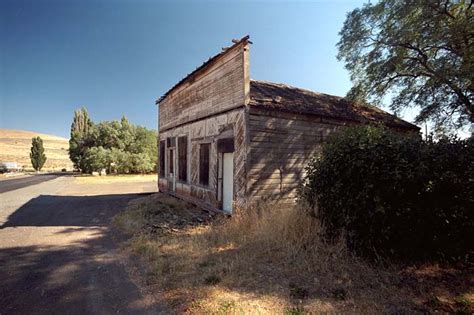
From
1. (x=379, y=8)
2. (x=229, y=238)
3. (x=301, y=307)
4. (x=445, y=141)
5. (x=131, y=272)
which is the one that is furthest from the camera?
(x=379, y=8)

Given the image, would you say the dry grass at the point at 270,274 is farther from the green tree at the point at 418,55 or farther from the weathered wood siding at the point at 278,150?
the green tree at the point at 418,55

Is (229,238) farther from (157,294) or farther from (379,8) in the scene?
(379,8)

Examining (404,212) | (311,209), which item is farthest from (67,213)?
(404,212)

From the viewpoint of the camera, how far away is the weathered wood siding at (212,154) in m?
7.74

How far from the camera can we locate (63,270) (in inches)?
182

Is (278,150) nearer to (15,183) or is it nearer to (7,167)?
(15,183)

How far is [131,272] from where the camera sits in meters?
4.53

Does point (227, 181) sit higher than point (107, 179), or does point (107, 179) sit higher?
point (227, 181)

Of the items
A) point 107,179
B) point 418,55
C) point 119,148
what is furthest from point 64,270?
point 119,148

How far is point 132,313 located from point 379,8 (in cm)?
1216

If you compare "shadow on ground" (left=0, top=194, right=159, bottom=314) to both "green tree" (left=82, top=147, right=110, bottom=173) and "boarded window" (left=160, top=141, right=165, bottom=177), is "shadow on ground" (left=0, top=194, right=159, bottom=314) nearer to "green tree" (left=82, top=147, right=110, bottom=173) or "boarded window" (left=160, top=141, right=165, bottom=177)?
"boarded window" (left=160, top=141, right=165, bottom=177)

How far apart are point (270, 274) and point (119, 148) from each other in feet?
116

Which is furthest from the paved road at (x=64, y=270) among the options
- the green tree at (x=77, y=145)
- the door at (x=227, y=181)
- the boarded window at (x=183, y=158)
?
the green tree at (x=77, y=145)

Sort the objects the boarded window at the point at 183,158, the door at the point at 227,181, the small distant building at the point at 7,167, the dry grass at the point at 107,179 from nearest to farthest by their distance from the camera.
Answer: the door at the point at 227,181, the boarded window at the point at 183,158, the dry grass at the point at 107,179, the small distant building at the point at 7,167
